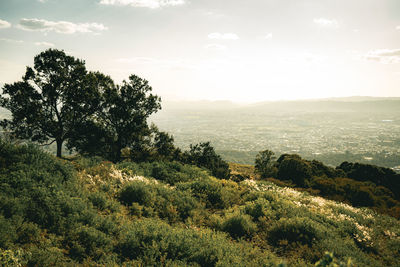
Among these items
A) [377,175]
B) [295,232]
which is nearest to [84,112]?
[295,232]

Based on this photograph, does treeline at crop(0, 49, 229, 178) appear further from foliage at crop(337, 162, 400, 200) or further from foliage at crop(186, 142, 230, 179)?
foliage at crop(337, 162, 400, 200)

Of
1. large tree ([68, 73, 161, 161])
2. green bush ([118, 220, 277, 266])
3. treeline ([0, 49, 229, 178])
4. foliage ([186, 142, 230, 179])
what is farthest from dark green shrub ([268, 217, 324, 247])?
large tree ([68, 73, 161, 161])

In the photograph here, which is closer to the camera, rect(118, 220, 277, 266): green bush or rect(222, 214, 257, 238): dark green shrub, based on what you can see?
rect(118, 220, 277, 266): green bush

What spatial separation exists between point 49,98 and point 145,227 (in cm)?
2013

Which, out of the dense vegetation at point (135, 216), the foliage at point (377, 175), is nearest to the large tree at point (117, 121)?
the dense vegetation at point (135, 216)

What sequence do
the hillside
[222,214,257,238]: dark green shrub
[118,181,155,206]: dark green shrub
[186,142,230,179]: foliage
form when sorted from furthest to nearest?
[186,142,230,179]: foliage, [118,181,155,206]: dark green shrub, [222,214,257,238]: dark green shrub, the hillside

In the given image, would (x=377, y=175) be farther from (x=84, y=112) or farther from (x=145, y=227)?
(x=84, y=112)

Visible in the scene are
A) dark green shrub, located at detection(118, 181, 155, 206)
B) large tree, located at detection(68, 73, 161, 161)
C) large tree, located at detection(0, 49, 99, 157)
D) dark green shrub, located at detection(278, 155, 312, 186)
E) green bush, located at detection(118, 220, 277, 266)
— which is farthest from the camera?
dark green shrub, located at detection(278, 155, 312, 186)

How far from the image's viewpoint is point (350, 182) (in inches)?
995

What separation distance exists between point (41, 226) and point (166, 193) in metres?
6.03

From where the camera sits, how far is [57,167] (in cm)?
993

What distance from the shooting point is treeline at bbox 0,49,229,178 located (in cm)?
2038

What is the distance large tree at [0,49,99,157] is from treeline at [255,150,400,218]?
24878 millimetres

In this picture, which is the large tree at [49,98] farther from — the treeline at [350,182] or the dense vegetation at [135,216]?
the treeline at [350,182]
